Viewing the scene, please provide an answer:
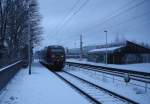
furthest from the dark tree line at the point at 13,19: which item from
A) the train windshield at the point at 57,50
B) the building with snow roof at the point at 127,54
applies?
the building with snow roof at the point at 127,54

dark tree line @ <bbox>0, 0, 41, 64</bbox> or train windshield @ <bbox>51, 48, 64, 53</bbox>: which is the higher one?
dark tree line @ <bbox>0, 0, 41, 64</bbox>

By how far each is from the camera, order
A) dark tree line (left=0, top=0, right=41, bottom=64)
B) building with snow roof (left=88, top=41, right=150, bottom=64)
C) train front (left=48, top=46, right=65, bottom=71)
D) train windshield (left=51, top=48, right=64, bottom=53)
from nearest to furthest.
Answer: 1. dark tree line (left=0, top=0, right=41, bottom=64)
2. train front (left=48, top=46, right=65, bottom=71)
3. train windshield (left=51, top=48, right=64, bottom=53)
4. building with snow roof (left=88, top=41, right=150, bottom=64)

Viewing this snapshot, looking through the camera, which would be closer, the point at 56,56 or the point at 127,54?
the point at 56,56

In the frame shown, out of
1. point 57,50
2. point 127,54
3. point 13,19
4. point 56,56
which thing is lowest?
point 56,56

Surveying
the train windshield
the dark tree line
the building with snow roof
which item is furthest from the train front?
the building with snow roof

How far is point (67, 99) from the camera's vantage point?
43.6 ft

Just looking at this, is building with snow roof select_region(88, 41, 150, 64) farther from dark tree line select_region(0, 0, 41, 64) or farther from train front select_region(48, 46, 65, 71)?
train front select_region(48, 46, 65, 71)

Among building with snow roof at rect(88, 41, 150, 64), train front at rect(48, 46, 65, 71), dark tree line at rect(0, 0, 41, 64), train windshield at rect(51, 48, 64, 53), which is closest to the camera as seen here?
dark tree line at rect(0, 0, 41, 64)

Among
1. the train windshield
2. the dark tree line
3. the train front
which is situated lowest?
the train front

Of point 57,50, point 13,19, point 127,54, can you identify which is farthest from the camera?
point 127,54

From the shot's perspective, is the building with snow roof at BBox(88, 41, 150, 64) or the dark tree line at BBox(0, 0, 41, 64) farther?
the building with snow roof at BBox(88, 41, 150, 64)

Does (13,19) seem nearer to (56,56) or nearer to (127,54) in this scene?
(56,56)

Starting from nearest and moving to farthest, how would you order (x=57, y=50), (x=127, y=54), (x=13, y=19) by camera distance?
(x=13, y=19) → (x=57, y=50) → (x=127, y=54)

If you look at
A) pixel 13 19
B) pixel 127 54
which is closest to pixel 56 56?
pixel 13 19
